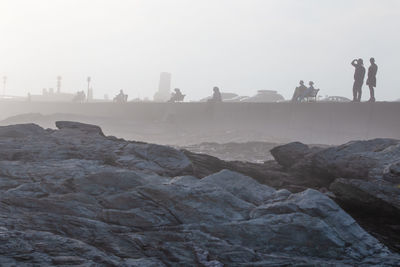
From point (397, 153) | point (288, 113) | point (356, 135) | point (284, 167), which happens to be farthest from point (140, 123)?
point (397, 153)

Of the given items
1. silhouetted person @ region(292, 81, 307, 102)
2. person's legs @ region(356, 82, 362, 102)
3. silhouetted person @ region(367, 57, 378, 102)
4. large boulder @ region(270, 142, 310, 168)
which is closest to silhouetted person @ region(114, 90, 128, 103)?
silhouetted person @ region(292, 81, 307, 102)

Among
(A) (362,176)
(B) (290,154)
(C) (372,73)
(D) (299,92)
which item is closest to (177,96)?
(D) (299,92)

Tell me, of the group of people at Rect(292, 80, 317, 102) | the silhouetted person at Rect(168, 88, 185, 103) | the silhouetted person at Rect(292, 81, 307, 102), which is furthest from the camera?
the silhouetted person at Rect(168, 88, 185, 103)

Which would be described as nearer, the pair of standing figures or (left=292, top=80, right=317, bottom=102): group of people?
the pair of standing figures

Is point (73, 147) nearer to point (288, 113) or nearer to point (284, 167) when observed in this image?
point (284, 167)

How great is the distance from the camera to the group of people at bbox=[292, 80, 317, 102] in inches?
848

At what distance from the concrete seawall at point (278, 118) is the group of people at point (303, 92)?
430 mm

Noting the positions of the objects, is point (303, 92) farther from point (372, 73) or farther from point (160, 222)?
point (160, 222)

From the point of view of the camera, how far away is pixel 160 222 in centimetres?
495

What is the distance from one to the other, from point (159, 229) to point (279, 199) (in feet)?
5.38

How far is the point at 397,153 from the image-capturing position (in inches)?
285

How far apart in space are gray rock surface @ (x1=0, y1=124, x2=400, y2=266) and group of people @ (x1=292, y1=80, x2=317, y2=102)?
52.3 ft

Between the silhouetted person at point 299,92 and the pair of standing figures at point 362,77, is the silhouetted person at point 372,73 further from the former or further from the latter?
the silhouetted person at point 299,92

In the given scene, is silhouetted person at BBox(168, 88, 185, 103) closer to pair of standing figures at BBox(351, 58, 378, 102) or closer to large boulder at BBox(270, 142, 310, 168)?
pair of standing figures at BBox(351, 58, 378, 102)
